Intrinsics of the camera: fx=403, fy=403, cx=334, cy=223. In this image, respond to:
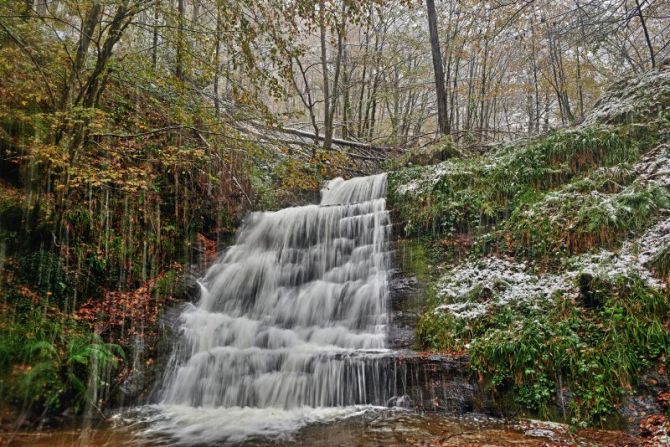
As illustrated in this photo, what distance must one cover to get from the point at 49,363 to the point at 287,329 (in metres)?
3.42

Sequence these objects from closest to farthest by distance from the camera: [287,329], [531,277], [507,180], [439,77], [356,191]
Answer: [531,277], [287,329], [507,180], [356,191], [439,77]

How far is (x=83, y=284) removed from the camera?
6.62m

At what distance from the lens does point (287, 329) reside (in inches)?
279

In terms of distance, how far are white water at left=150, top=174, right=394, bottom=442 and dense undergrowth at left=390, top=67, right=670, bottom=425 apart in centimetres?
106

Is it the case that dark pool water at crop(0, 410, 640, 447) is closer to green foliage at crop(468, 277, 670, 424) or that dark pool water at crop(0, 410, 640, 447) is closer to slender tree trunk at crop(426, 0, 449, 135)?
green foliage at crop(468, 277, 670, 424)

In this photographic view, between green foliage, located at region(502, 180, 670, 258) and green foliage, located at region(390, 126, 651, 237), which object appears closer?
green foliage, located at region(502, 180, 670, 258)

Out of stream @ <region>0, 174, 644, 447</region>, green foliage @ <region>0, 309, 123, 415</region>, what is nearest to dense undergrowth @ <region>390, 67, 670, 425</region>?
stream @ <region>0, 174, 644, 447</region>

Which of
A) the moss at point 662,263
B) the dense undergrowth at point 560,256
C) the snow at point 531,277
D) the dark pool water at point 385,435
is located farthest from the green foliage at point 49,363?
the moss at point 662,263

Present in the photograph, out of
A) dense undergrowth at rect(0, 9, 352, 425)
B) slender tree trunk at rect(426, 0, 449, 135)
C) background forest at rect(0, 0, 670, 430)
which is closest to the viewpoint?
dense undergrowth at rect(0, 9, 352, 425)

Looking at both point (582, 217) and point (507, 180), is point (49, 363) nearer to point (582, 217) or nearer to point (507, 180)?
point (582, 217)

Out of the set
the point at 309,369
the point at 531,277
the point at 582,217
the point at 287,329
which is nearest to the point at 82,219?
the point at 287,329

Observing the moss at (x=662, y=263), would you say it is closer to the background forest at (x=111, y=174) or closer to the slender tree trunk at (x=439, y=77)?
the background forest at (x=111, y=174)

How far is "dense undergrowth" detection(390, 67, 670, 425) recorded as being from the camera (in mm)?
4586

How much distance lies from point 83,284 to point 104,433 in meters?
2.86
